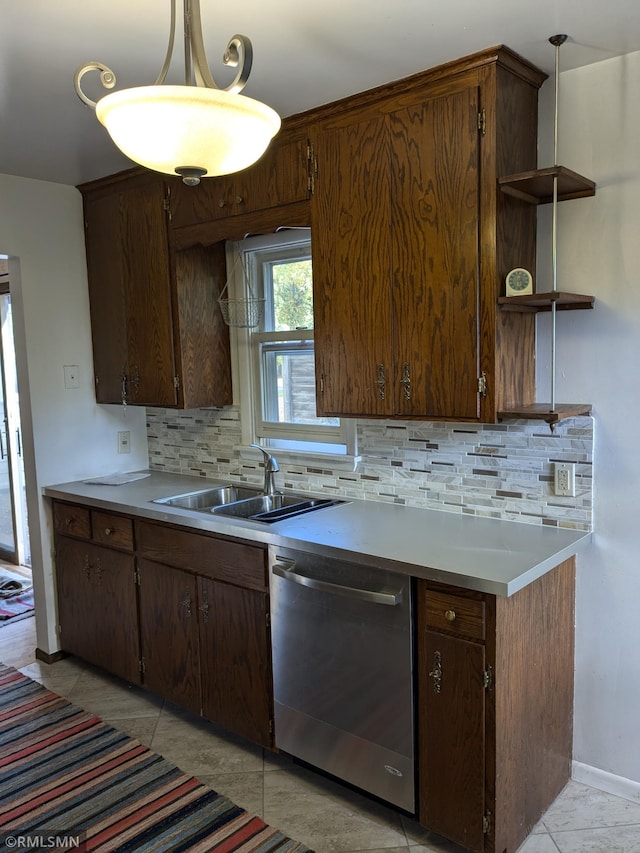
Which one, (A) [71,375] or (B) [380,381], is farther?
(A) [71,375]

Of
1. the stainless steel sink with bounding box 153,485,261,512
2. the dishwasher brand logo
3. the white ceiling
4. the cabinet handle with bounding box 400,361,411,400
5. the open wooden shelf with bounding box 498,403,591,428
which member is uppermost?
the white ceiling

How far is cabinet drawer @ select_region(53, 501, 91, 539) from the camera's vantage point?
3.14m

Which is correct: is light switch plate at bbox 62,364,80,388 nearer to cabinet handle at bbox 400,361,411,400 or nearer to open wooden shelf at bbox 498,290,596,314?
cabinet handle at bbox 400,361,411,400

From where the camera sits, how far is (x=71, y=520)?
10.6 feet

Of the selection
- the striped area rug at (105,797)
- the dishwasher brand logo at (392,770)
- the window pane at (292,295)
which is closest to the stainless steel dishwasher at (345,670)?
the dishwasher brand logo at (392,770)

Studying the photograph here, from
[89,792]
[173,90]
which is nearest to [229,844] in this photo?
[89,792]

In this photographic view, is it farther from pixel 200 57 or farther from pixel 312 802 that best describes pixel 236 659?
pixel 200 57

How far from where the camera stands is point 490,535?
221cm

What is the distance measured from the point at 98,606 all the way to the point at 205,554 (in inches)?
35.0

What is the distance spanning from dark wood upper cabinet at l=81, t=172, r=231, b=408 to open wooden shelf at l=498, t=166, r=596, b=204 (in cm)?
153

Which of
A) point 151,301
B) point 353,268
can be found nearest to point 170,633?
point 151,301

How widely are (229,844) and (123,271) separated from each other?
96.7 inches

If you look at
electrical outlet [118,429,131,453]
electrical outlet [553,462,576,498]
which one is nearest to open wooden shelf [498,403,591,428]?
electrical outlet [553,462,576,498]

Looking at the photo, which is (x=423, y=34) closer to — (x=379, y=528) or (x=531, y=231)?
(x=531, y=231)
